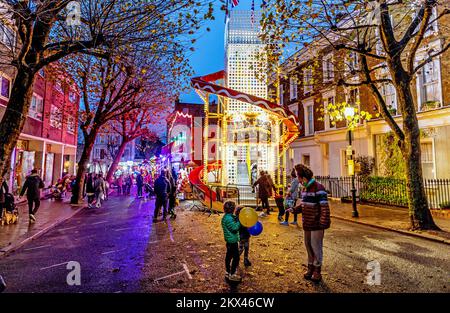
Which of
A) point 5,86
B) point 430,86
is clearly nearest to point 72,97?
point 5,86

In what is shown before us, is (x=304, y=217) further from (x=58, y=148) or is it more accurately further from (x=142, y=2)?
(x=58, y=148)

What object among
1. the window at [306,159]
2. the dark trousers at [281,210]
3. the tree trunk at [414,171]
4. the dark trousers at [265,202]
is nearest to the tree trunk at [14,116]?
the dark trousers at [281,210]

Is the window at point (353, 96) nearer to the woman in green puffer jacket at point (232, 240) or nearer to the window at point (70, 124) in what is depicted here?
the woman in green puffer jacket at point (232, 240)

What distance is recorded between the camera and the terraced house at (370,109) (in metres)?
11.1

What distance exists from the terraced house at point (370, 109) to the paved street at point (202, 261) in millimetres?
5603

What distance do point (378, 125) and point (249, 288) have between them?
16.2 meters

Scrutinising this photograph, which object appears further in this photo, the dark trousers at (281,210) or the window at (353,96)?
the window at (353,96)

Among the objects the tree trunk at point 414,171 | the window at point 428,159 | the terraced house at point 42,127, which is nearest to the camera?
the tree trunk at point 414,171

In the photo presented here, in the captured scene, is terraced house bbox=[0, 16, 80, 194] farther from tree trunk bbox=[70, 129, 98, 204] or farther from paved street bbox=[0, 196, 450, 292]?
paved street bbox=[0, 196, 450, 292]

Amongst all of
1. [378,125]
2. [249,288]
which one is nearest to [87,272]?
[249,288]

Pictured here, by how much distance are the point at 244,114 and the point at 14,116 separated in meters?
10.8

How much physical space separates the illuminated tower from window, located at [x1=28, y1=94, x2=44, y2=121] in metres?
13.1

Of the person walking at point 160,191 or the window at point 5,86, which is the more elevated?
the window at point 5,86

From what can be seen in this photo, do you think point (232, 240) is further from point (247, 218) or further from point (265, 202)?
point (265, 202)
